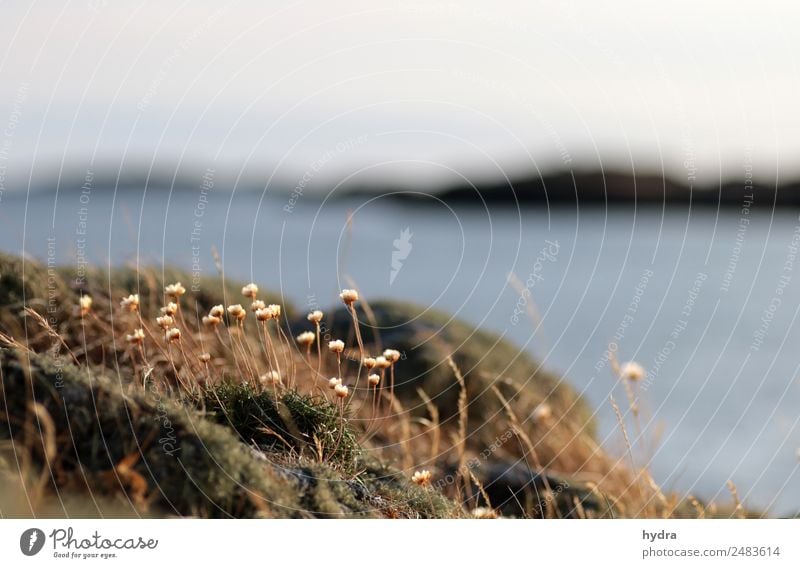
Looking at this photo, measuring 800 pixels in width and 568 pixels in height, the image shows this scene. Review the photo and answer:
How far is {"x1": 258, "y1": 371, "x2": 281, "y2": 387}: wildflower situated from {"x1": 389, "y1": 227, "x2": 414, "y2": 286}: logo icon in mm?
831

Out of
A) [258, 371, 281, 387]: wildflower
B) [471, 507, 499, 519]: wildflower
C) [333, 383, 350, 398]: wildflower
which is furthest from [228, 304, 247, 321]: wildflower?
[471, 507, 499, 519]: wildflower

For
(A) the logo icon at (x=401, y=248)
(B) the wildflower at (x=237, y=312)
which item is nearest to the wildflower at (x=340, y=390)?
(B) the wildflower at (x=237, y=312)

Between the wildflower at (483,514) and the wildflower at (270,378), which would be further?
the wildflower at (483,514)

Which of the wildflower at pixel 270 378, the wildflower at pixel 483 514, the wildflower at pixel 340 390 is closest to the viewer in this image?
the wildflower at pixel 340 390

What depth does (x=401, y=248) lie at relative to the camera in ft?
11.8

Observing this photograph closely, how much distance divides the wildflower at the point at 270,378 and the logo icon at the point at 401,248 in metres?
0.83

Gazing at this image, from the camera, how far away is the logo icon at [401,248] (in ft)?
11.7

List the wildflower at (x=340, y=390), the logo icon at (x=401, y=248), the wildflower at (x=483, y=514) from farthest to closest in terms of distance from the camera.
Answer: the logo icon at (x=401, y=248), the wildflower at (x=483, y=514), the wildflower at (x=340, y=390)

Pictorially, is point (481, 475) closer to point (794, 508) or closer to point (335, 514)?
point (794, 508)

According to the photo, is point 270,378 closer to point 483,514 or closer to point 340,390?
point 340,390

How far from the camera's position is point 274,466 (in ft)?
8.60
